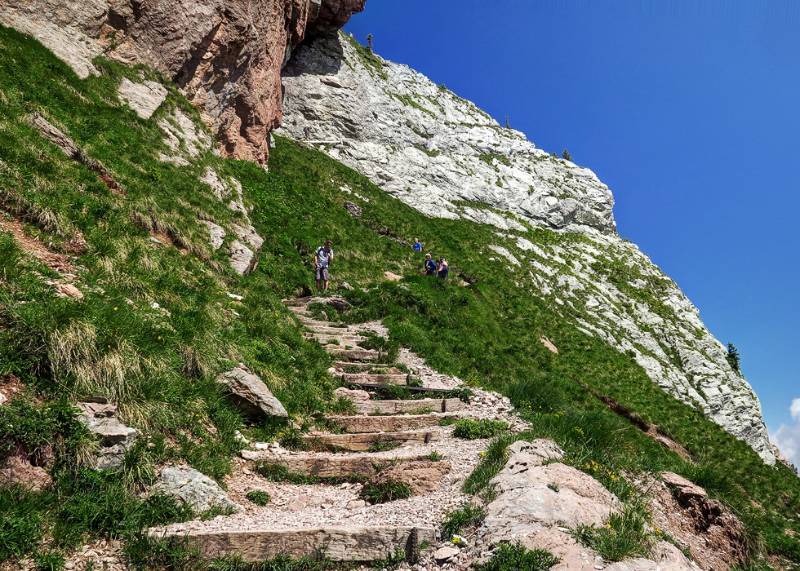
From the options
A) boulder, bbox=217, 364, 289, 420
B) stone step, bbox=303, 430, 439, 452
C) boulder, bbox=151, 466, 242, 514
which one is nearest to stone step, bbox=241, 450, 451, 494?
stone step, bbox=303, 430, 439, 452

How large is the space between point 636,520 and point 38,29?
963 inches

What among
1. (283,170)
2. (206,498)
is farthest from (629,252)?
(206,498)

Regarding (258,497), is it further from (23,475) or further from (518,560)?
(518,560)

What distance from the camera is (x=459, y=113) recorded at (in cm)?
6800

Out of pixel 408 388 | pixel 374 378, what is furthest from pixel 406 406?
pixel 374 378

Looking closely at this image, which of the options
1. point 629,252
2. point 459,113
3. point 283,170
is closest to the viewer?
point 283,170

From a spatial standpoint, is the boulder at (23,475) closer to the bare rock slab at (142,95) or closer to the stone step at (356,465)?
the stone step at (356,465)

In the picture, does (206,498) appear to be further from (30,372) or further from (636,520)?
(636,520)

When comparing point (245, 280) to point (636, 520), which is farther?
point (245, 280)

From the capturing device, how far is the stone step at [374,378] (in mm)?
12688

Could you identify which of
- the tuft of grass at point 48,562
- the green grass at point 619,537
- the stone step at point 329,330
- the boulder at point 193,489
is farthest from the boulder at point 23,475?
the stone step at point 329,330

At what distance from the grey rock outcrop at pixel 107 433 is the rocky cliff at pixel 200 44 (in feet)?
58.5

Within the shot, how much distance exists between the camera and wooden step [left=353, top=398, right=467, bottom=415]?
1134cm

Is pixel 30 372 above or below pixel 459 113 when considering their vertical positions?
below
